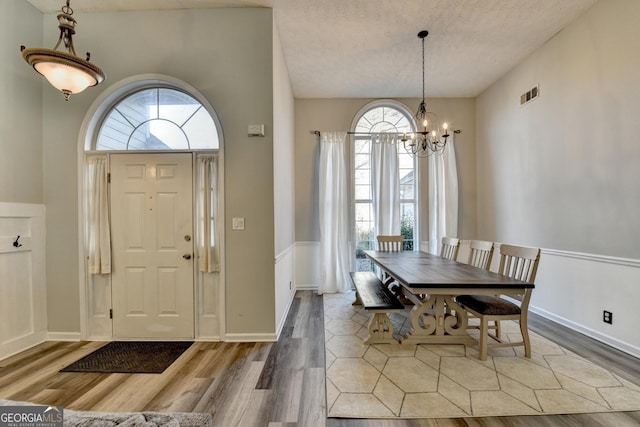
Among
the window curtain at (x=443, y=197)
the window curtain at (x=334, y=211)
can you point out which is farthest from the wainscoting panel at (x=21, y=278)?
the window curtain at (x=443, y=197)

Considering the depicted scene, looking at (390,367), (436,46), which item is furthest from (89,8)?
(390,367)

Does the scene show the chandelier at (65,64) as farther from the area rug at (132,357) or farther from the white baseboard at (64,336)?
the white baseboard at (64,336)

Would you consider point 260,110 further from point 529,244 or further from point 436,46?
point 529,244

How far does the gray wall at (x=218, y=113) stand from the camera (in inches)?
112

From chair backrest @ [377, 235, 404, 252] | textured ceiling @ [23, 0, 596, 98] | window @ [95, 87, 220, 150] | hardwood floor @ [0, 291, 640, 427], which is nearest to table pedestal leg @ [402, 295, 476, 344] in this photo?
hardwood floor @ [0, 291, 640, 427]

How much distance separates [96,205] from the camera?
9.59 ft

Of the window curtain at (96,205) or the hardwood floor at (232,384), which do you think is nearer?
the hardwood floor at (232,384)

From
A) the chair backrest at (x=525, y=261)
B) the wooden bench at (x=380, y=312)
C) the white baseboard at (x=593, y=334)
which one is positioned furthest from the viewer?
the wooden bench at (x=380, y=312)

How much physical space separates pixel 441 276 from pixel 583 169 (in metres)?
2.05

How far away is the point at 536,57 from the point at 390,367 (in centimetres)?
404

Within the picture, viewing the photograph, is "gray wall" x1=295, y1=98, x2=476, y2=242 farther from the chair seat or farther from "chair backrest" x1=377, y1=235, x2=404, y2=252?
the chair seat

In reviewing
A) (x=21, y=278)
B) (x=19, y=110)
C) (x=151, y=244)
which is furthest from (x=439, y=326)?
(x=19, y=110)

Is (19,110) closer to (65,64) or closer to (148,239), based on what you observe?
(65,64)

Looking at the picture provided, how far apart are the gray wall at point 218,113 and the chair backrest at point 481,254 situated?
7.31 ft
